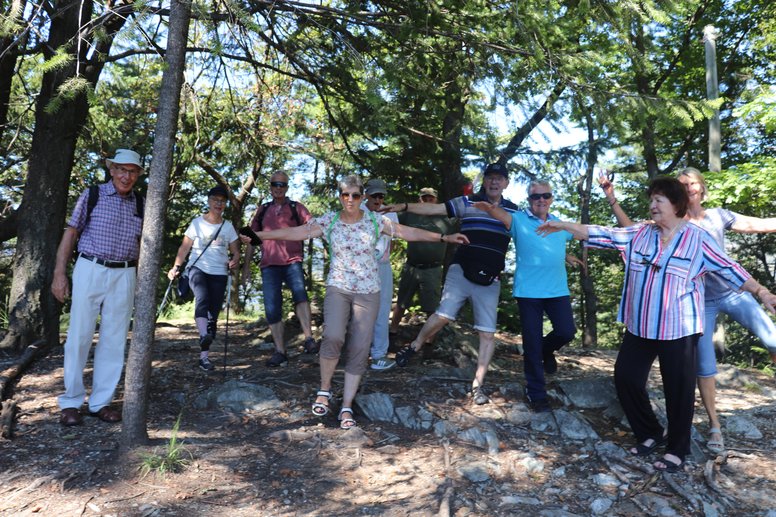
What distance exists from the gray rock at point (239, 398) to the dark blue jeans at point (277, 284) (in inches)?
44.4

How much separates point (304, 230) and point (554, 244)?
7.14ft

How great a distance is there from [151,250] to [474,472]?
2.80 m

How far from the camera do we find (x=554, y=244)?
510cm

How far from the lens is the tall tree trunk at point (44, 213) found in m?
6.77

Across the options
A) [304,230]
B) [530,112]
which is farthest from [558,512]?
[530,112]

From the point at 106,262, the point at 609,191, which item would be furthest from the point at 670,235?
the point at 106,262

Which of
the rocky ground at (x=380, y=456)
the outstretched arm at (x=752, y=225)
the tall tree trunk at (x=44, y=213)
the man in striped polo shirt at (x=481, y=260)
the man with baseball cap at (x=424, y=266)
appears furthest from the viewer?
the man with baseball cap at (x=424, y=266)

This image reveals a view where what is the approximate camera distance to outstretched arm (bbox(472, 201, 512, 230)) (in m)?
4.96

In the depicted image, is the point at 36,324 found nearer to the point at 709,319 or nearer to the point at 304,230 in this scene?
the point at 304,230

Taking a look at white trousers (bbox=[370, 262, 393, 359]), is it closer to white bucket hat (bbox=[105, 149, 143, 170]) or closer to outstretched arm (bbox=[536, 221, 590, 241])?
outstretched arm (bbox=[536, 221, 590, 241])

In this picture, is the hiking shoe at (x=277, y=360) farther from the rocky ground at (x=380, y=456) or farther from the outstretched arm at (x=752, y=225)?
the outstretched arm at (x=752, y=225)

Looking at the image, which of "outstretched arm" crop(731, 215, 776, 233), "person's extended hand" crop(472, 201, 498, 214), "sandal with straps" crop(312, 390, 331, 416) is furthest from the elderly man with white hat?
"outstretched arm" crop(731, 215, 776, 233)

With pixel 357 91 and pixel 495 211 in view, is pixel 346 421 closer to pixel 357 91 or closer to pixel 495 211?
pixel 495 211

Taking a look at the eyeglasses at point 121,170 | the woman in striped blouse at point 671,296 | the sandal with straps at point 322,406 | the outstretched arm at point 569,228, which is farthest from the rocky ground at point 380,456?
the eyeglasses at point 121,170
